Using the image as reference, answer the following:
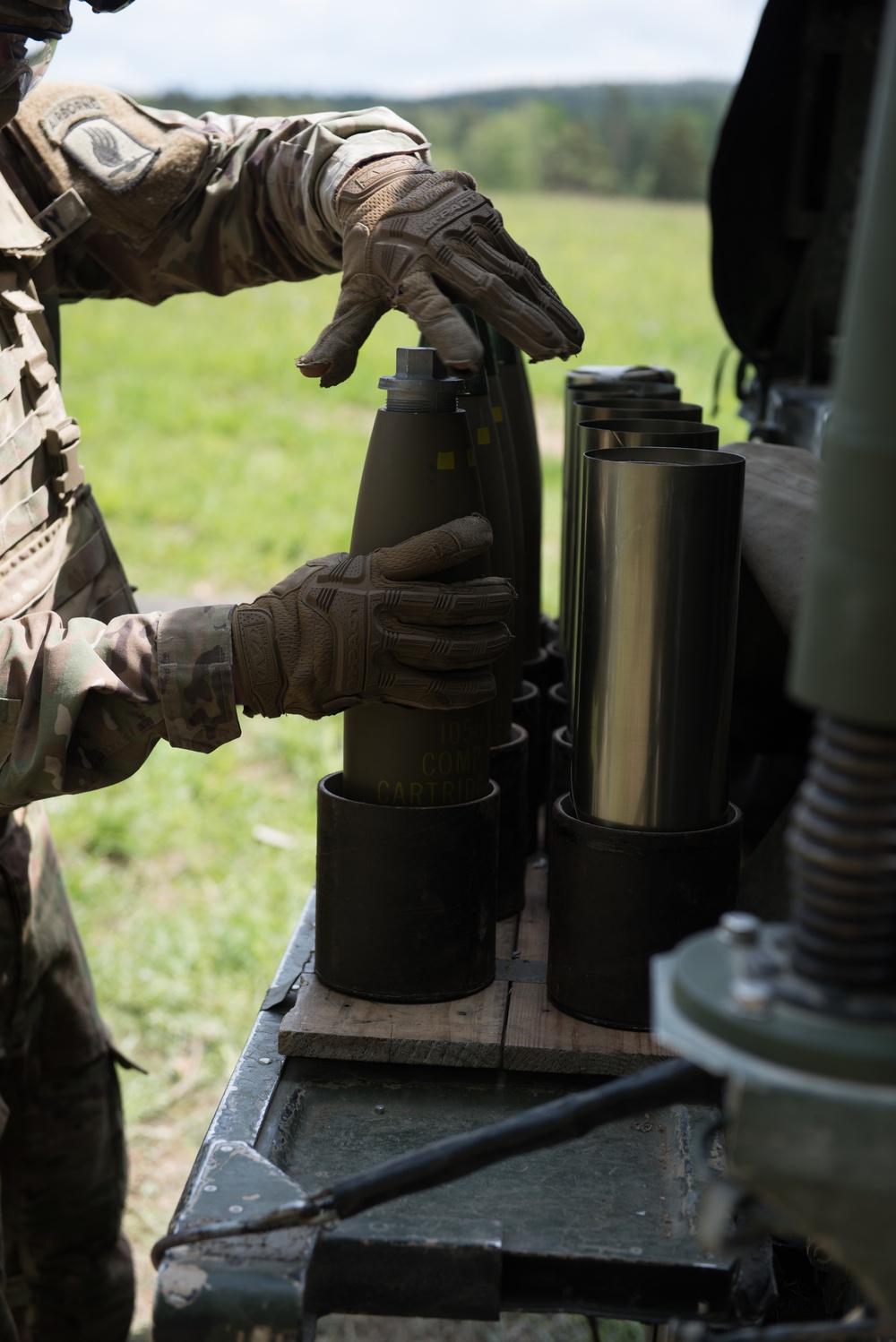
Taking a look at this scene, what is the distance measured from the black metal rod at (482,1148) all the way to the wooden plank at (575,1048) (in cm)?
41

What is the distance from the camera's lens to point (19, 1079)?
238 cm

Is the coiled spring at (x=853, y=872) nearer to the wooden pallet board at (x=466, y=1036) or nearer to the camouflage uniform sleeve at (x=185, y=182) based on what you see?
the wooden pallet board at (x=466, y=1036)

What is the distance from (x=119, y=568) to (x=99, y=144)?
26.6 inches

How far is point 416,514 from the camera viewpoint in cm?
154

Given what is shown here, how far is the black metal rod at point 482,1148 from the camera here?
0.94 meters

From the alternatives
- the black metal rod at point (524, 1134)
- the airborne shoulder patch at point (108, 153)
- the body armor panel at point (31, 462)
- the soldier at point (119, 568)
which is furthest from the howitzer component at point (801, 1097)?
the airborne shoulder patch at point (108, 153)

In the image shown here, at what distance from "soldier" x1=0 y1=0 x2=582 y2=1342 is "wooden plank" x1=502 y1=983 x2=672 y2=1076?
38cm

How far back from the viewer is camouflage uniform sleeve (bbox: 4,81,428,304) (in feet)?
6.95

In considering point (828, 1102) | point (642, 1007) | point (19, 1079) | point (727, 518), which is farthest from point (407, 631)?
point (19, 1079)

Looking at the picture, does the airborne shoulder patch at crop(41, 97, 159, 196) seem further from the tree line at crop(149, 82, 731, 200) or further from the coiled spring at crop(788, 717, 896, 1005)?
the tree line at crop(149, 82, 731, 200)

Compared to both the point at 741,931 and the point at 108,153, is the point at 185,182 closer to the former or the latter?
the point at 108,153

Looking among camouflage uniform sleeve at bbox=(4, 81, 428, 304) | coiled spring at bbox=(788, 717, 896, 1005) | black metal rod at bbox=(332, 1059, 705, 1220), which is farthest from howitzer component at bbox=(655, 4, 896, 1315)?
camouflage uniform sleeve at bbox=(4, 81, 428, 304)

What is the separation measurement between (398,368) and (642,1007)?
768 millimetres

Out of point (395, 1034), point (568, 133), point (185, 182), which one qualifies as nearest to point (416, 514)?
point (395, 1034)
